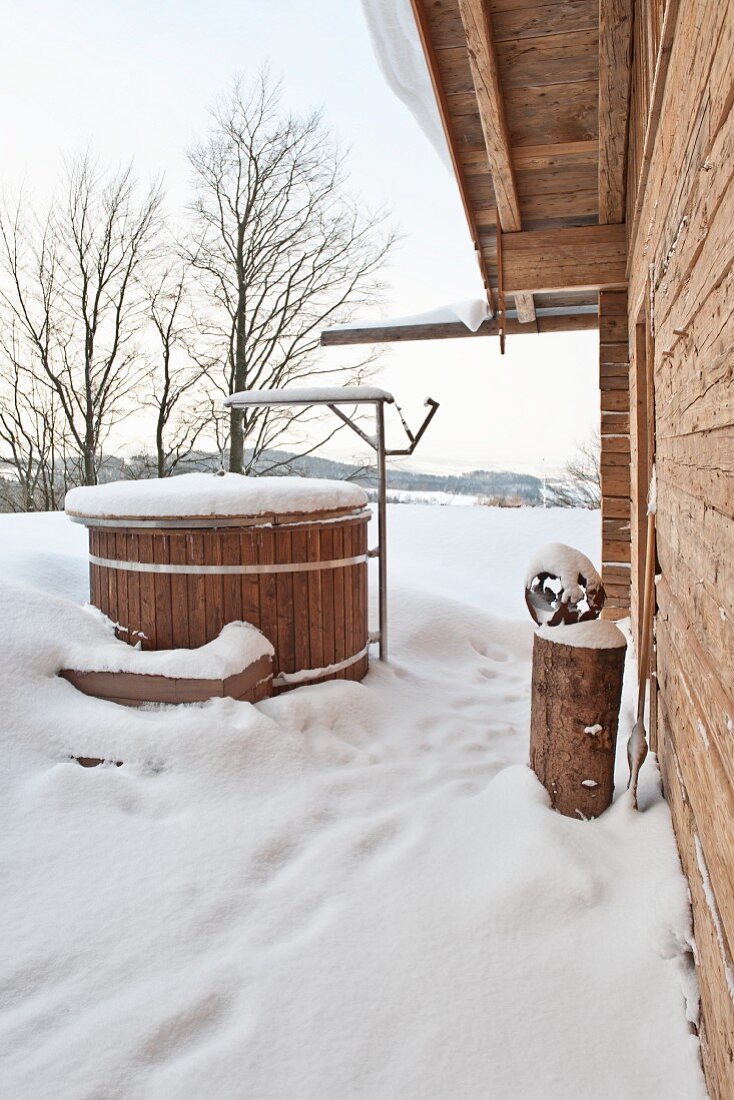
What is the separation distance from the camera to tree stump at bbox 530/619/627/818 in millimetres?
2365

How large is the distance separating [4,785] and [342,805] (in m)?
1.22

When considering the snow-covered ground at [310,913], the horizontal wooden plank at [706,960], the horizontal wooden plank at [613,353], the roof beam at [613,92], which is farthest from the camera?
the horizontal wooden plank at [613,353]

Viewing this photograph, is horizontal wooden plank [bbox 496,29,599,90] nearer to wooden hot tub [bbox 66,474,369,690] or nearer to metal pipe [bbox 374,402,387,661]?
metal pipe [bbox 374,402,387,661]

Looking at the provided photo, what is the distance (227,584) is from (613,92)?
122 inches

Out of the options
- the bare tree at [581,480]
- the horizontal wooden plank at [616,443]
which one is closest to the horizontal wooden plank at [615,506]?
the horizontal wooden plank at [616,443]

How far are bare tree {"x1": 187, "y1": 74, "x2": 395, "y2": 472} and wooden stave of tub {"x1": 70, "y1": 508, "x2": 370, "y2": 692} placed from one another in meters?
11.5

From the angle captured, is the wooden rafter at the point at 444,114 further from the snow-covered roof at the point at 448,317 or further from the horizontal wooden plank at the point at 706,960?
the horizontal wooden plank at the point at 706,960

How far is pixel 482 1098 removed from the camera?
4.59 feet

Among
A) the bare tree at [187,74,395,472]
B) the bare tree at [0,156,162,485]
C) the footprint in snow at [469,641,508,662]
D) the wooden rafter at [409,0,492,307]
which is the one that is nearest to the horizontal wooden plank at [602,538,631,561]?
the footprint in snow at [469,641,508,662]

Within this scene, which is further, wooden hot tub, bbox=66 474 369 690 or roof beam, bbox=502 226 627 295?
roof beam, bbox=502 226 627 295

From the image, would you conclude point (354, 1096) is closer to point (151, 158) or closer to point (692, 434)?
point (692, 434)

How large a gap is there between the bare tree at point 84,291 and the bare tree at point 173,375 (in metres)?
0.43

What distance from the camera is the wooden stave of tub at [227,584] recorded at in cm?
348

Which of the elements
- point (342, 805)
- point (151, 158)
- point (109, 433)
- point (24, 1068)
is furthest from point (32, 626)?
point (151, 158)
